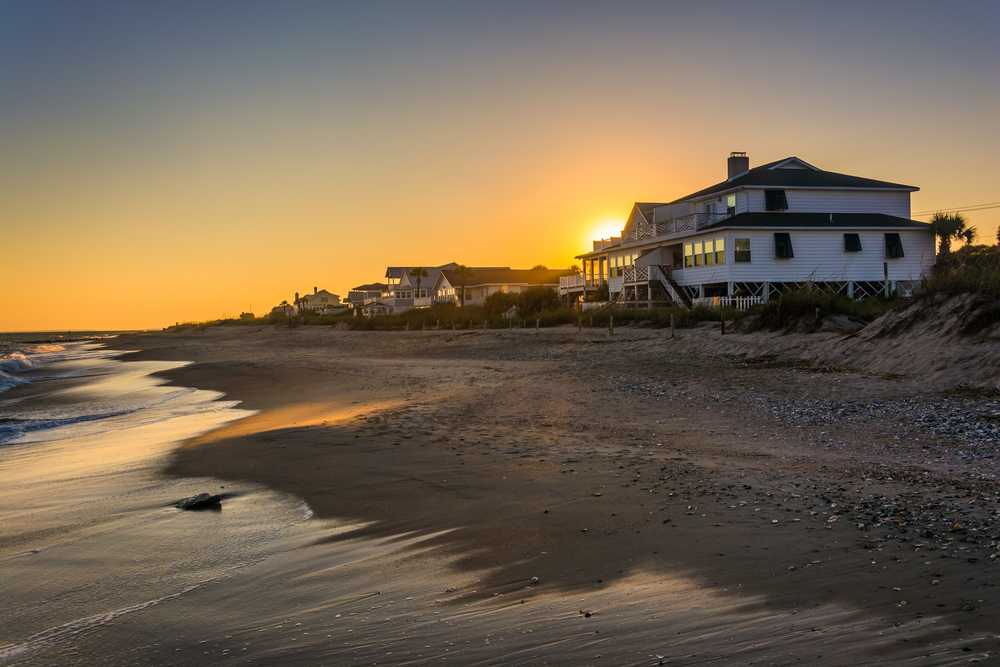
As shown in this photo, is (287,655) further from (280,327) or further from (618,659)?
(280,327)

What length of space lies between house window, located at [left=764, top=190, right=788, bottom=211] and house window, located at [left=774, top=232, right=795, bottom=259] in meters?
2.81

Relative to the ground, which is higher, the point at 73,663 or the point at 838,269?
the point at 838,269

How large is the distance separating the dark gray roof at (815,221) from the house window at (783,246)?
605 mm

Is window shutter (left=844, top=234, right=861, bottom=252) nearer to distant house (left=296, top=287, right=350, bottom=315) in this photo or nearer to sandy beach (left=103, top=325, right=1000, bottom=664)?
sandy beach (left=103, top=325, right=1000, bottom=664)

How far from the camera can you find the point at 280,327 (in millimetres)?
82000

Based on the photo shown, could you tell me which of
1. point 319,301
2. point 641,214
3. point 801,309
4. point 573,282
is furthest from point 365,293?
point 801,309

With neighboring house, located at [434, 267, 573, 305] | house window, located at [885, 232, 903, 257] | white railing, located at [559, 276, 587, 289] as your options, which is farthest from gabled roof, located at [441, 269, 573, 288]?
house window, located at [885, 232, 903, 257]

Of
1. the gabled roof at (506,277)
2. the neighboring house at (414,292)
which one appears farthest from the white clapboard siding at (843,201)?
the neighboring house at (414,292)

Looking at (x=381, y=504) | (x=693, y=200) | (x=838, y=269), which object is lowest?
(x=381, y=504)

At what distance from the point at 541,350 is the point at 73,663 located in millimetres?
25567

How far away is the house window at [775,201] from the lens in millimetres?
38031

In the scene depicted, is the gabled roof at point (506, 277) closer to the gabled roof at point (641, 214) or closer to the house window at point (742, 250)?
the gabled roof at point (641, 214)

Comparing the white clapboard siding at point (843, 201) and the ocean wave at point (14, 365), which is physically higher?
the white clapboard siding at point (843, 201)

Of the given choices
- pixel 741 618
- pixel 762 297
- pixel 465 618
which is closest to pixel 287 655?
pixel 465 618
